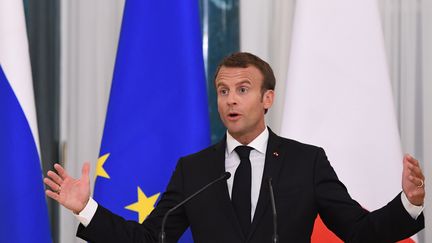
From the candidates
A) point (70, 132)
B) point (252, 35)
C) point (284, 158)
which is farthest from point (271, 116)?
point (284, 158)

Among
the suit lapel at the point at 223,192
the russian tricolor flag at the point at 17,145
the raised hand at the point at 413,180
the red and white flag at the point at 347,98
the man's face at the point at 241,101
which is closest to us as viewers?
the raised hand at the point at 413,180

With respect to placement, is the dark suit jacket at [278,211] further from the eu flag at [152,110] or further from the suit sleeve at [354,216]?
the eu flag at [152,110]

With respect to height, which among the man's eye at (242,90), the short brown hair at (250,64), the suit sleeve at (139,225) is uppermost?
the short brown hair at (250,64)

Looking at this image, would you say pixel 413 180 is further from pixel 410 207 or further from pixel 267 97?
pixel 267 97

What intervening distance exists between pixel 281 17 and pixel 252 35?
190 mm

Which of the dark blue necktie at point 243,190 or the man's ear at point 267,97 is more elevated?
the man's ear at point 267,97

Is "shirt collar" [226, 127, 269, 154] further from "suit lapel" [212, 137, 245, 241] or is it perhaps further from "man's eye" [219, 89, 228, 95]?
"man's eye" [219, 89, 228, 95]

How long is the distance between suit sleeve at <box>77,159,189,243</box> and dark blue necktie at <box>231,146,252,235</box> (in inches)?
8.3

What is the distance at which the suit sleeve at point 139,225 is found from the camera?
208 centimetres

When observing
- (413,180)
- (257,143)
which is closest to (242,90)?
(257,143)

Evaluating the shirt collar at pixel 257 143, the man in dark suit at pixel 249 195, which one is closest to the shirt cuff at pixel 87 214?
the man in dark suit at pixel 249 195

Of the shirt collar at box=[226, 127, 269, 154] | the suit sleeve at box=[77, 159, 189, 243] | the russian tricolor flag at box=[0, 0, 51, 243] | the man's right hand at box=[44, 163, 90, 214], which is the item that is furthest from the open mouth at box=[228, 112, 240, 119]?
the russian tricolor flag at box=[0, 0, 51, 243]

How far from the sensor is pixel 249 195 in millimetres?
2189

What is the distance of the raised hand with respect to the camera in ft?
5.96
